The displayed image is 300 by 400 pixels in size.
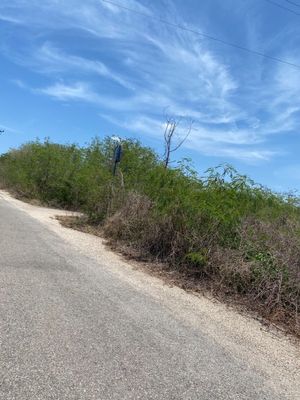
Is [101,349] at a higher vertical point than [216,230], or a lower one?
lower

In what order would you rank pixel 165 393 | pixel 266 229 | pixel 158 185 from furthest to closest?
pixel 158 185
pixel 266 229
pixel 165 393

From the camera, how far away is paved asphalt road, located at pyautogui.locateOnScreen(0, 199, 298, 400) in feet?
13.5

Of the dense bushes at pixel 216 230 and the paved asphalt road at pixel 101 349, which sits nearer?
the paved asphalt road at pixel 101 349

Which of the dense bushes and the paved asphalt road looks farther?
the dense bushes

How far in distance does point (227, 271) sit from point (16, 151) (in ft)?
129

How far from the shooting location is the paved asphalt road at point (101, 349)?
13.5 feet

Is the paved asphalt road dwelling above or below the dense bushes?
below

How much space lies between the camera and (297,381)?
207 inches

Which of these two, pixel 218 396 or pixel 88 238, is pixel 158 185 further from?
pixel 218 396

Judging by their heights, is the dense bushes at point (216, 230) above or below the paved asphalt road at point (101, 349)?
above

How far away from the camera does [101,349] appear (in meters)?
4.96

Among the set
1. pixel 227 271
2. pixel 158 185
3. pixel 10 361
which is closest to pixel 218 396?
pixel 10 361

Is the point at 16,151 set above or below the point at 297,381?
above

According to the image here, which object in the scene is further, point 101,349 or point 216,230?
point 216,230
